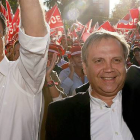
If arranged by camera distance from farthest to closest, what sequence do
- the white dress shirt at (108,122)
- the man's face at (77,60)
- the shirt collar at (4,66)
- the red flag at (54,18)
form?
the red flag at (54,18)
the man's face at (77,60)
the white dress shirt at (108,122)
the shirt collar at (4,66)

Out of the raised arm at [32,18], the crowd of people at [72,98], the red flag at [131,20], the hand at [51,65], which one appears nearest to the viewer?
the raised arm at [32,18]

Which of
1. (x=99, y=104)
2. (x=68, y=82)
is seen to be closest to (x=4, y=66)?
(x=99, y=104)

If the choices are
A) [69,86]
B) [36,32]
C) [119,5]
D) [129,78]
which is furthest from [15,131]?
[119,5]

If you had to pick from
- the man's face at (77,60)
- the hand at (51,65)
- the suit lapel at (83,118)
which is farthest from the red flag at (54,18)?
the suit lapel at (83,118)

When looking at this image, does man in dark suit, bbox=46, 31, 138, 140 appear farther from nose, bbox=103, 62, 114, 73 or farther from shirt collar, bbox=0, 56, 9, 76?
shirt collar, bbox=0, 56, 9, 76

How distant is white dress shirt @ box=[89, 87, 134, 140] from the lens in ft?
7.38

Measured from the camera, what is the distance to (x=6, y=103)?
6.24 ft

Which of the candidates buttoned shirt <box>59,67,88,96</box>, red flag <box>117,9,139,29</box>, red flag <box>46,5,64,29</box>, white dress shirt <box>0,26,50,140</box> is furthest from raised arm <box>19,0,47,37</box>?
red flag <box>117,9,139,29</box>

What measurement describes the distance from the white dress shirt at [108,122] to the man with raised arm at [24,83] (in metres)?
0.56

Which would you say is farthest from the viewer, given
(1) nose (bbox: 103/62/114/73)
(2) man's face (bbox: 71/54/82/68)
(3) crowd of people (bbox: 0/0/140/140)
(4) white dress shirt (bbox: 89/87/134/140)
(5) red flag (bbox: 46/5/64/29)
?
(5) red flag (bbox: 46/5/64/29)

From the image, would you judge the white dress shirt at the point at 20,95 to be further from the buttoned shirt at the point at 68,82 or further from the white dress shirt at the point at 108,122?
the buttoned shirt at the point at 68,82

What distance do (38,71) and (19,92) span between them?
22 cm

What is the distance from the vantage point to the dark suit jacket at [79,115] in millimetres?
2293

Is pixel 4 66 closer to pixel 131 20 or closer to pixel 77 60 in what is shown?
pixel 77 60
